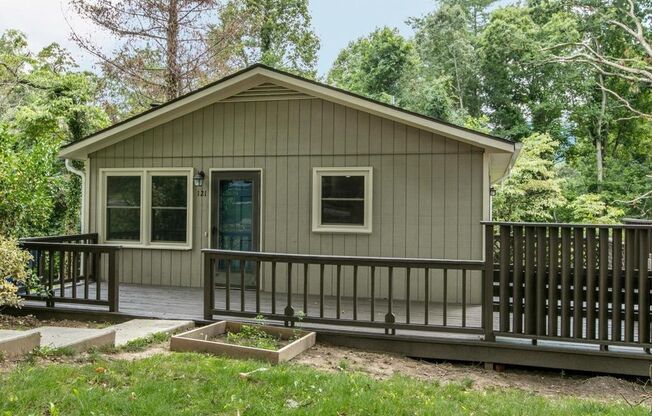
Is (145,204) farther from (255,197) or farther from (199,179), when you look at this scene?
(255,197)

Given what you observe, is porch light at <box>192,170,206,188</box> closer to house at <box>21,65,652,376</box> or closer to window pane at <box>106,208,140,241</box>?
house at <box>21,65,652,376</box>

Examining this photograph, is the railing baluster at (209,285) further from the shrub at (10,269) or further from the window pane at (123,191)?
the window pane at (123,191)

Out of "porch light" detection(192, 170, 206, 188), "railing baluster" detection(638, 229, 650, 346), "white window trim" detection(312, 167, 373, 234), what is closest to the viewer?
"railing baluster" detection(638, 229, 650, 346)

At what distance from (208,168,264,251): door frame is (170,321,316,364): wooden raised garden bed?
2.59m

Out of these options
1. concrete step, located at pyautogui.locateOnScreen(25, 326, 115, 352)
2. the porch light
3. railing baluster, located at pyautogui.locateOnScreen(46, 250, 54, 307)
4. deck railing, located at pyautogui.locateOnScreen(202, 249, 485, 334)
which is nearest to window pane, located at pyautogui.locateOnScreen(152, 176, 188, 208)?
the porch light

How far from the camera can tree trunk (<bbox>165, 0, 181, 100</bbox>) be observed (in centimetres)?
1583

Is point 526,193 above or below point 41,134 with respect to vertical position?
below

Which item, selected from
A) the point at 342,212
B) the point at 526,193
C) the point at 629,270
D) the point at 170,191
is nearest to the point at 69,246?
the point at 170,191

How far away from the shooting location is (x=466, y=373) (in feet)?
15.6

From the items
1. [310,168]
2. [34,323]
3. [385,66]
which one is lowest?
[34,323]

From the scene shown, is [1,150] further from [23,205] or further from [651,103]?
[651,103]

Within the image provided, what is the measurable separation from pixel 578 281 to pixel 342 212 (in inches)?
139

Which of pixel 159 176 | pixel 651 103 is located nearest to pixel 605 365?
pixel 159 176

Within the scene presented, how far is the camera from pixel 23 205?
274 inches
